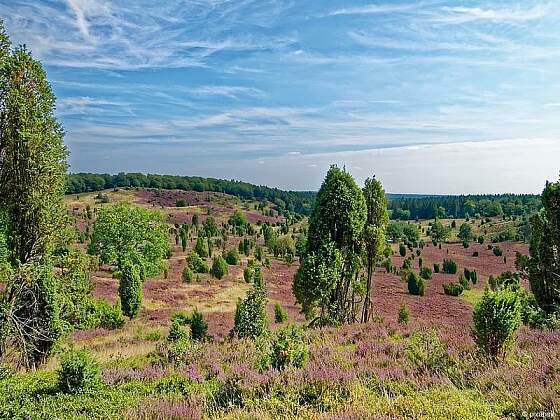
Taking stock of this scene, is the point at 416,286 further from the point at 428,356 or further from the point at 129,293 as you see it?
the point at 428,356

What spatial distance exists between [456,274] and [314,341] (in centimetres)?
5088

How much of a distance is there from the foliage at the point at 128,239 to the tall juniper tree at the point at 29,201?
24115mm

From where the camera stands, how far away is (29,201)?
10.4 meters

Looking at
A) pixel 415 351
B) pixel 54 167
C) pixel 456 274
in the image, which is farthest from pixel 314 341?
pixel 456 274

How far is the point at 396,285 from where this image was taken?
157 feet

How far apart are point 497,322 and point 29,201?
11.3 meters

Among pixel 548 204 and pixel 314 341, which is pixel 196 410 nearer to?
pixel 314 341

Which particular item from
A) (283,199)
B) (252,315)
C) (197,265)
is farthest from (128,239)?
(283,199)

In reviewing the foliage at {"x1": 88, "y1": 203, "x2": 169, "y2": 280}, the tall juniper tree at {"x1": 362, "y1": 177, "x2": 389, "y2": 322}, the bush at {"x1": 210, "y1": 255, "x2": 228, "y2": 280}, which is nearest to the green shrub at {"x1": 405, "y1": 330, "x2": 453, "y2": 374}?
the tall juniper tree at {"x1": 362, "y1": 177, "x2": 389, "y2": 322}

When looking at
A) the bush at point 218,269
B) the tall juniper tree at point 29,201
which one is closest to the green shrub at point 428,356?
the tall juniper tree at point 29,201

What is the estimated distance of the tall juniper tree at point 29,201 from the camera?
981 centimetres

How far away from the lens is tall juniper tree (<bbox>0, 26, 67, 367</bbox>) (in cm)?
981

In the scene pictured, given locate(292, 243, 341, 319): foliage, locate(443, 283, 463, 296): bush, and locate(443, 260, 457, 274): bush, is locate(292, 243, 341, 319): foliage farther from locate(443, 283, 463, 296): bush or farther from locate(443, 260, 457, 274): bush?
locate(443, 260, 457, 274): bush

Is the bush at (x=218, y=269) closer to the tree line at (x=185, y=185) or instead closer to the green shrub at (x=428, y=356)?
the green shrub at (x=428, y=356)
